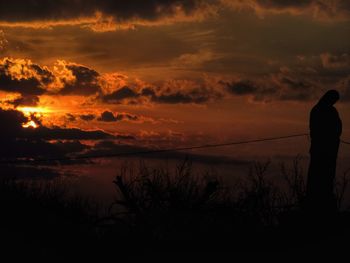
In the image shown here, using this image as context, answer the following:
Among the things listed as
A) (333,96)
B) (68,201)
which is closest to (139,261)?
(333,96)

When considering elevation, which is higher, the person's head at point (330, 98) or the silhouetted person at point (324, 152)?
the person's head at point (330, 98)

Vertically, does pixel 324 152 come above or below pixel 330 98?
below

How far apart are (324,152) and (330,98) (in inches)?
53.7

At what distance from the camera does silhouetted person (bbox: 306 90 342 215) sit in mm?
17234

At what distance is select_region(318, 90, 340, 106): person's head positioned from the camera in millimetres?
17266

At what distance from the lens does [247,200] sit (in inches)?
930

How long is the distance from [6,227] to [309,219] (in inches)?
431

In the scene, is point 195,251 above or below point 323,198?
below

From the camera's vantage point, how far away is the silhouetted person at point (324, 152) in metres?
17.2

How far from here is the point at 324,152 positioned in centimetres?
1730

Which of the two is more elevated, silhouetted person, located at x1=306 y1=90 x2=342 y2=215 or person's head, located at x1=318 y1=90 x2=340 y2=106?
person's head, located at x1=318 y1=90 x2=340 y2=106

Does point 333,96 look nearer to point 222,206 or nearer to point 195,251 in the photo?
point 195,251

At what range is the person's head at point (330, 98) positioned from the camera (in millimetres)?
17266

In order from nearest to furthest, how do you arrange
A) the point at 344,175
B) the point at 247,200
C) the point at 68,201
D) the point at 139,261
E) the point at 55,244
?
1. the point at 139,261
2. the point at 55,244
3. the point at 247,200
4. the point at 344,175
5. the point at 68,201
